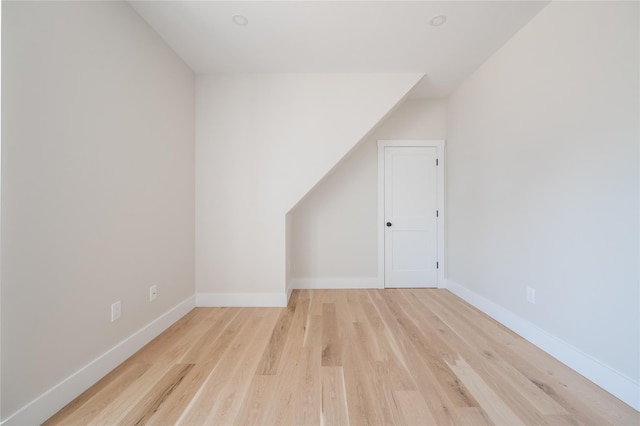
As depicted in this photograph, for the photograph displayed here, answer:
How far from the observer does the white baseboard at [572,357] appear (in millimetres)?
1334

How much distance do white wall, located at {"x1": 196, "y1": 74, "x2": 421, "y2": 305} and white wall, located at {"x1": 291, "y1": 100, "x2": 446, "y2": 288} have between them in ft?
2.18

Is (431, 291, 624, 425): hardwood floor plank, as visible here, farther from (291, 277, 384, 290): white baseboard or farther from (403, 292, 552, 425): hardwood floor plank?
(291, 277, 384, 290): white baseboard

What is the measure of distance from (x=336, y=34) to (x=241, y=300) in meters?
2.79

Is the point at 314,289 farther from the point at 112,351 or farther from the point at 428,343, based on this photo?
the point at 112,351

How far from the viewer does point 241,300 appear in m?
2.71

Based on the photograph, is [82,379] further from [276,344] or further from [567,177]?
[567,177]

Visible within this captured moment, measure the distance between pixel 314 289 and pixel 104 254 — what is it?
2.31m

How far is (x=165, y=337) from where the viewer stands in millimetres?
2045

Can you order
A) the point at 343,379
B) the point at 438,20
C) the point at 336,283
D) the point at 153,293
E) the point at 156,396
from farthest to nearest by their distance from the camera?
the point at 336,283
the point at 153,293
the point at 438,20
the point at 343,379
the point at 156,396

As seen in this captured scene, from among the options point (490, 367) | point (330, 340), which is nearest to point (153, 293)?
point (330, 340)

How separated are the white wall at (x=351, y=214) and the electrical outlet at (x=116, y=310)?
1.95 m

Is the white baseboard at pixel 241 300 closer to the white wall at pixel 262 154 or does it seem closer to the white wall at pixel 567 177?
the white wall at pixel 262 154

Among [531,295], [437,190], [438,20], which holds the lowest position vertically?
[531,295]

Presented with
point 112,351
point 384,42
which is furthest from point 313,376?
point 384,42
